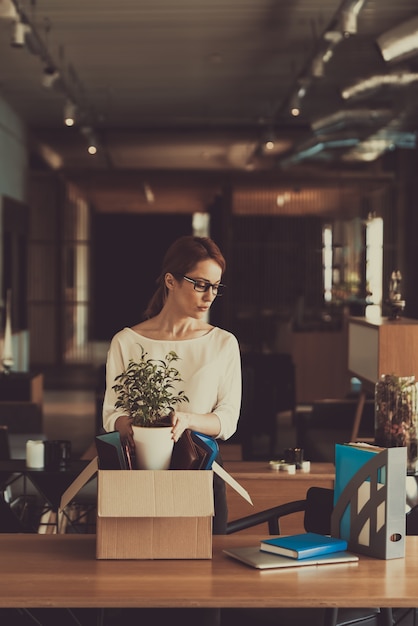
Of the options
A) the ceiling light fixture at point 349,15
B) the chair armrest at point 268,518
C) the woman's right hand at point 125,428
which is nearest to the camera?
the woman's right hand at point 125,428

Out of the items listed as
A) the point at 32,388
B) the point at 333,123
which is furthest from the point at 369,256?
the point at 32,388

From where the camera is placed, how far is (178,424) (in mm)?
2615

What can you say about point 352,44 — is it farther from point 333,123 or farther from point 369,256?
point 369,256

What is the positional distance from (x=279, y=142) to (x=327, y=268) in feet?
8.43

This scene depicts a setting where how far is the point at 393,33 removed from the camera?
9078mm

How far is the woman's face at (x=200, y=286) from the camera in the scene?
324 centimetres

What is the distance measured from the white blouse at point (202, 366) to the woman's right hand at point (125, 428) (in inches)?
12.6

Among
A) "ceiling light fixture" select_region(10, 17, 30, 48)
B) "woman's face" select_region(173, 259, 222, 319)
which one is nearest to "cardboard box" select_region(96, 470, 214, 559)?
"woman's face" select_region(173, 259, 222, 319)

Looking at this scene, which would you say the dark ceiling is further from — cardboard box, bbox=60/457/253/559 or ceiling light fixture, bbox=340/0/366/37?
cardboard box, bbox=60/457/253/559

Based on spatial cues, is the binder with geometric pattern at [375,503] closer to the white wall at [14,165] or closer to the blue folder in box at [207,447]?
the blue folder in box at [207,447]

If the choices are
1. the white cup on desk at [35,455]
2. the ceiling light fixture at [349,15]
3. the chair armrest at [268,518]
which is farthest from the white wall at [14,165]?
the chair armrest at [268,518]

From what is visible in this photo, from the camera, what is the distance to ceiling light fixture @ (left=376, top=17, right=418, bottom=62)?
29.3 feet

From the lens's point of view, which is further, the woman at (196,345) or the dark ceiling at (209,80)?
the dark ceiling at (209,80)

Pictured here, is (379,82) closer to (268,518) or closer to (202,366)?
(268,518)
